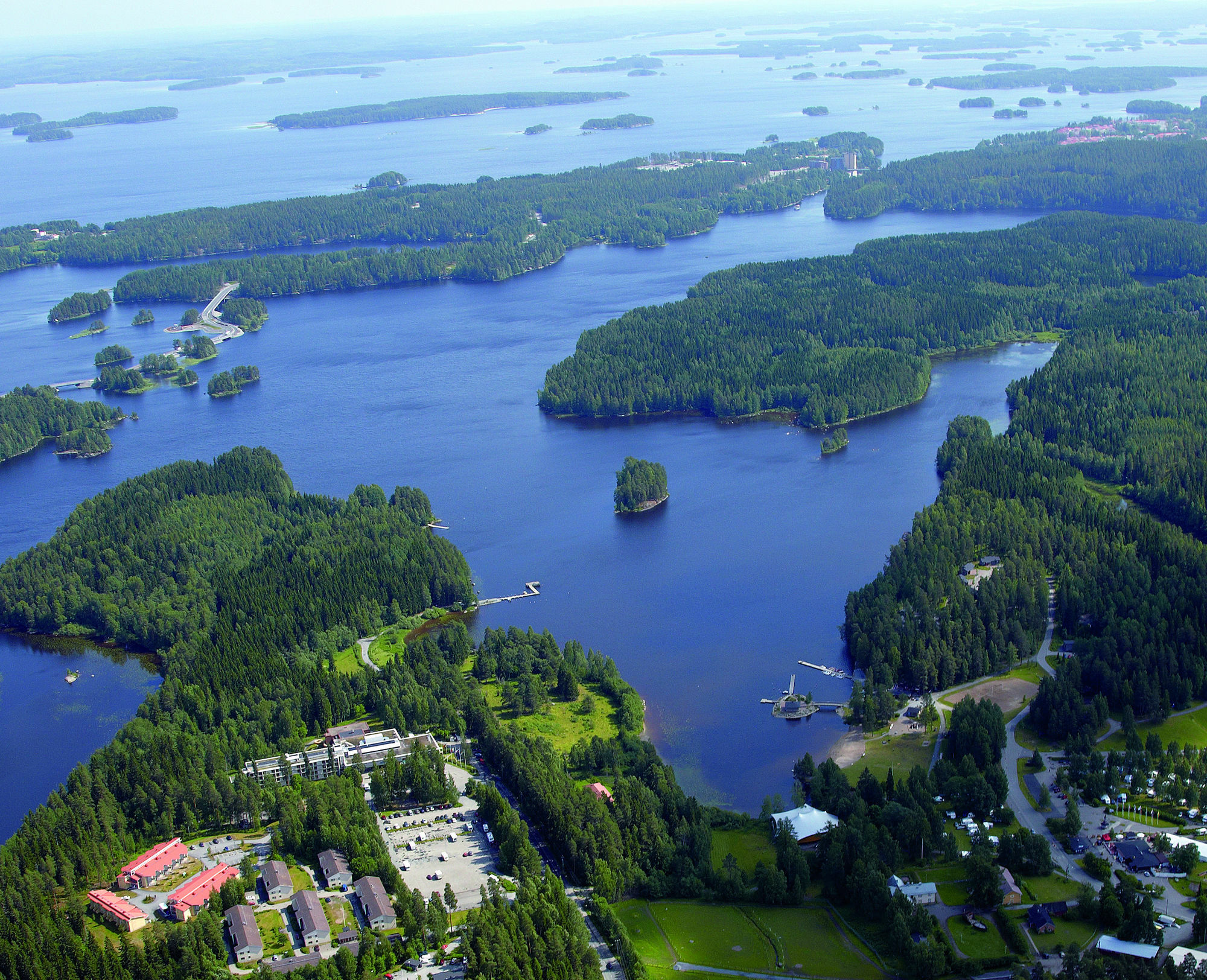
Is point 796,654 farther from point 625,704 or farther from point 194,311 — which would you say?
point 194,311

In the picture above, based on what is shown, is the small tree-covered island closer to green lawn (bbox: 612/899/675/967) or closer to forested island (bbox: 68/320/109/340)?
green lawn (bbox: 612/899/675/967)

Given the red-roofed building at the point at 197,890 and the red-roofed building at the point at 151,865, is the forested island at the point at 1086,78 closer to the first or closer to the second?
the red-roofed building at the point at 151,865

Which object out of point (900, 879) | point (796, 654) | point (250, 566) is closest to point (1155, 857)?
point (900, 879)

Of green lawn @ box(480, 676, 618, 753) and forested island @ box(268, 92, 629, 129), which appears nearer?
green lawn @ box(480, 676, 618, 753)

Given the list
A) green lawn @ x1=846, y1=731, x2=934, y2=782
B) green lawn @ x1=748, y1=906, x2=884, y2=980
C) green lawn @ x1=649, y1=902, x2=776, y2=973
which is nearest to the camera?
green lawn @ x1=748, y1=906, x2=884, y2=980

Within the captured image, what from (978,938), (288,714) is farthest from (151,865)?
(978,938)

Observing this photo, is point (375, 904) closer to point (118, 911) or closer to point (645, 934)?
point (118, 911)

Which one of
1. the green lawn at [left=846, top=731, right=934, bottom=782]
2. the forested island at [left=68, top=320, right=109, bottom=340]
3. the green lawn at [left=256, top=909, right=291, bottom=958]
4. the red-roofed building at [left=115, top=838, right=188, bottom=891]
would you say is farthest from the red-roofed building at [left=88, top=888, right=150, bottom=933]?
the forested island at [left=68, top=320, right=109, bottom=340]
